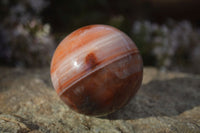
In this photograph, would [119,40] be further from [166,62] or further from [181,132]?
[166,62]

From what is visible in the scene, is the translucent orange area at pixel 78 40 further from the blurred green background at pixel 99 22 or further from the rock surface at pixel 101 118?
the blurred green background at pixel 99 22

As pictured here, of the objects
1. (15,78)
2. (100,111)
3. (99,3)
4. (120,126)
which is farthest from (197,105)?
(99,3)

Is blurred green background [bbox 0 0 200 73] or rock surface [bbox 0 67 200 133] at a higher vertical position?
blurred green background [bbox 0 0 200 73]

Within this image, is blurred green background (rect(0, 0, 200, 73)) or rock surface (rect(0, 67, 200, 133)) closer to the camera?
rock surface (rect(0, 67, 200, 133))

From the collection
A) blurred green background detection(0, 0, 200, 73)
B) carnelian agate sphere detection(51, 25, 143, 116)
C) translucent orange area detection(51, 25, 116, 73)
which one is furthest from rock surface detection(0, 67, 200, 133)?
blurred green background detection(0, 0, 200, 73)

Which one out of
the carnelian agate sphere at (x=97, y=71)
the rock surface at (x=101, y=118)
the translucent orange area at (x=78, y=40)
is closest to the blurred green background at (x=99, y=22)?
the rock surface at (x=101, y=118)

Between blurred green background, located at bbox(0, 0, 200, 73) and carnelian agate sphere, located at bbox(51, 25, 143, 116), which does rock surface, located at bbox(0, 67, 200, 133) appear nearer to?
carnelian agate sphere, located at bbox(51, 25, 143, 116)
